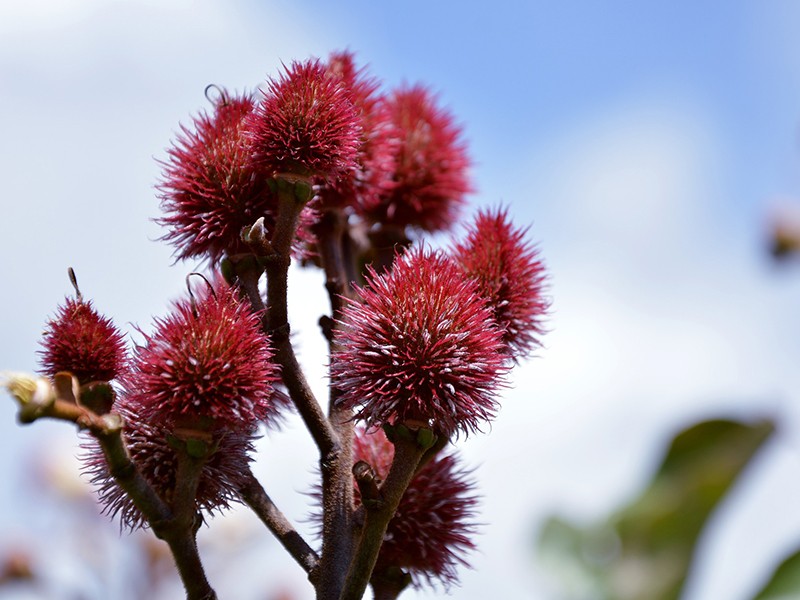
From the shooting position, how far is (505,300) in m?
3.03

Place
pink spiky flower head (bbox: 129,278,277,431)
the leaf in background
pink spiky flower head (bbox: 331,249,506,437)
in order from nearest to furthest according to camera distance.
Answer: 1. the leaf in background
2. pink spiky flower head (bbox: 129,278,277,431)
3. pink spiky flower head (bbox: 331,249,506,437)

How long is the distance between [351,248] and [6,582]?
326cm

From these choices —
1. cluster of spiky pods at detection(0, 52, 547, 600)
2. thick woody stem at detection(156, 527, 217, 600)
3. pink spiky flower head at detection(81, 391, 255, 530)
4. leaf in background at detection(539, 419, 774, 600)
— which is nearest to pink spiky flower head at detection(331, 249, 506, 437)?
cluster of spiky pods at detection(0, 52, 547, 600)

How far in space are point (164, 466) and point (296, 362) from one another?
439 mm

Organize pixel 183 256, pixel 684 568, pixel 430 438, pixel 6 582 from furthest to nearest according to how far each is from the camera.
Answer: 1. pixel 6 582
2. pixel 183 256
3. pixel 430 438
4. pixel 684 568

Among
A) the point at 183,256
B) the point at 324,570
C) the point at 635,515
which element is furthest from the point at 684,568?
the point at 183,256

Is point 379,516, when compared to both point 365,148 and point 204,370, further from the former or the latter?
point 365,148

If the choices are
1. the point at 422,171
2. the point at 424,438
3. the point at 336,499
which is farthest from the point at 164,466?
the point at 422,171

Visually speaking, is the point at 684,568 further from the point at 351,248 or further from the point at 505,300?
the point at 351,248

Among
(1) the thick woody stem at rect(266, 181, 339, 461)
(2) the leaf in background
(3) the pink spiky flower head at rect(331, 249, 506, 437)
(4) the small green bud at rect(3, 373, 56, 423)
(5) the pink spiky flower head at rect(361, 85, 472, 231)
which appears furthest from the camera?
(5) the pink spiky flower head at rect(361, 85, 472, 231)

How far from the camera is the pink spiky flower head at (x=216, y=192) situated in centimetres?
287

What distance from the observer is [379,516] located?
2547 millimetres

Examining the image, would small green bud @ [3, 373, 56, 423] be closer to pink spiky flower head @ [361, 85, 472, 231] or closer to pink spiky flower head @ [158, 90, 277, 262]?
pink spiky flower head @ [158, 90, 277, 262]

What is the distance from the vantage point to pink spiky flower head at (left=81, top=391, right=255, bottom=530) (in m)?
2.66
